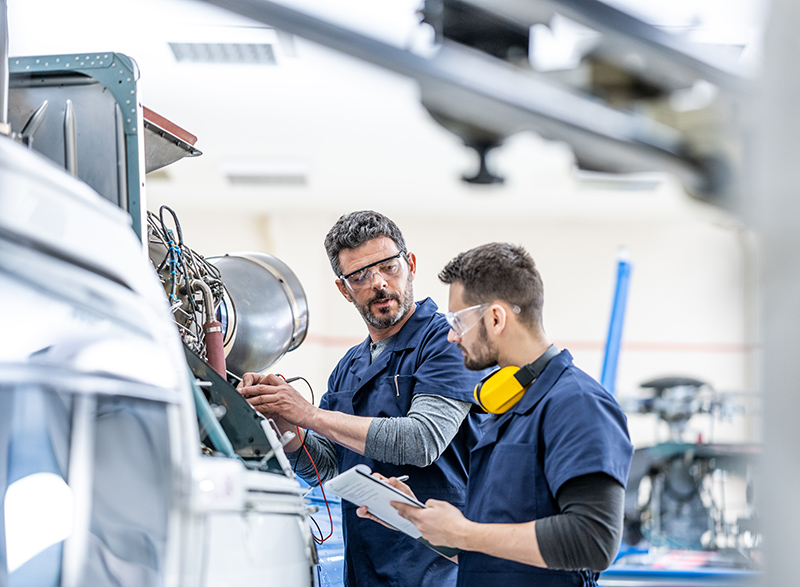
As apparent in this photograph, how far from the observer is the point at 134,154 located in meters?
1.91

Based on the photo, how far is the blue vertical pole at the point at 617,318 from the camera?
4867 millimetres

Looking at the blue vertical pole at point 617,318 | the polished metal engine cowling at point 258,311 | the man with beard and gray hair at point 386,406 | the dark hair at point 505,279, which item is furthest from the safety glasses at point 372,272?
the blue vertical pole at point 617,318

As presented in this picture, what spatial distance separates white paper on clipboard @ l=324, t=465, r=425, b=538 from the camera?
5.78 ft

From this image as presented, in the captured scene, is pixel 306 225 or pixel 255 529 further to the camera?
pixel 306 225

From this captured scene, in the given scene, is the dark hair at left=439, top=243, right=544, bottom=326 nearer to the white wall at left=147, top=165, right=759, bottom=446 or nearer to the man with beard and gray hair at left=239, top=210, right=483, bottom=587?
the man with beard and gray hair at left=239, top=210, right=483, bottom=587

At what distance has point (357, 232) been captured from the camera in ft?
7.80

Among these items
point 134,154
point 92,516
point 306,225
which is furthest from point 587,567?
point 306,225

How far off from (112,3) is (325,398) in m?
2.08

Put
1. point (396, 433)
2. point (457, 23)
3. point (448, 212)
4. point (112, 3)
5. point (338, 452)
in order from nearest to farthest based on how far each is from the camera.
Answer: point (457, 23), point (112, 3), point (396, 433), point (338, 452), point (448, 212)

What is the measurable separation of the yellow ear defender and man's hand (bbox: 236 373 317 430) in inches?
20.7

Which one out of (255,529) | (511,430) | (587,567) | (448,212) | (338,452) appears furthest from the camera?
(448,212)

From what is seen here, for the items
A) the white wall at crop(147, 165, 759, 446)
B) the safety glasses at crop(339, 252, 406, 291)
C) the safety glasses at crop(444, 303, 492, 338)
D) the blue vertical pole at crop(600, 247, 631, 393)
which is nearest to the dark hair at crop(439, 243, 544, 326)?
the safety glasses at crop(444, 303, 492, 338)

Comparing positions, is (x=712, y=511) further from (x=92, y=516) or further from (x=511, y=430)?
(x=92, y=516)

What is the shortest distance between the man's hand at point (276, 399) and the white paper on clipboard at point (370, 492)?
33cm
